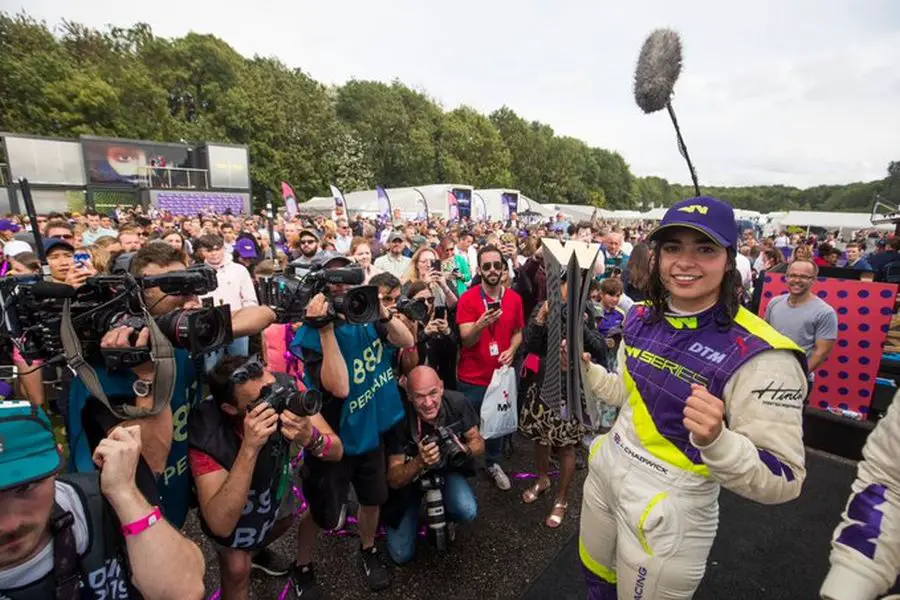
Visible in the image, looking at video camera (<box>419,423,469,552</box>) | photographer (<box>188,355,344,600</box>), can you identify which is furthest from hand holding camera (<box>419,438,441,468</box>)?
photographer (<box>188,355,344,600</box>)

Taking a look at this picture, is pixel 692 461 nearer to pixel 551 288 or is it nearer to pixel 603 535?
pixel 603 535

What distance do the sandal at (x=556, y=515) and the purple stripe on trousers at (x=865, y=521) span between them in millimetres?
2325

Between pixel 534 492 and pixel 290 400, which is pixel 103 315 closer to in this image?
pixel 290 400

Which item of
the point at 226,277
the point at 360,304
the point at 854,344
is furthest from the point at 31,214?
the point at 854,344

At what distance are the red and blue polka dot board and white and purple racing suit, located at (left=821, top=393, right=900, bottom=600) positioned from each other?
15.5ft

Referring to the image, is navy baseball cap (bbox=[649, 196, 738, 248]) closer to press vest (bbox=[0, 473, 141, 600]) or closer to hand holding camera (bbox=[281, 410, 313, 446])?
hand holding camera (bbox=[281, 410, 313, 446])

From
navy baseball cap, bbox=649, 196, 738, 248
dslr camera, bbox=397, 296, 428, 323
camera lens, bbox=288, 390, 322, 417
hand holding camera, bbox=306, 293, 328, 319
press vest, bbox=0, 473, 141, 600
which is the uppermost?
navy baseball cap, bbox=649, 196, 738, 248

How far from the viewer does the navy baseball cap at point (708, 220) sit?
1522mm

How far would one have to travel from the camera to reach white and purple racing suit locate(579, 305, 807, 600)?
54.7 inches

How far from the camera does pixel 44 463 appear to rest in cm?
113

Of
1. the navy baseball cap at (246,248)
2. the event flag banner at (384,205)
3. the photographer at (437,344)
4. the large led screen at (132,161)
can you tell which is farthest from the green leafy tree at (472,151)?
the photographer at (437,344)

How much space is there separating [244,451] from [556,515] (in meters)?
2.38

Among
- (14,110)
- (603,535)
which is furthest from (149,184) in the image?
(603,535)

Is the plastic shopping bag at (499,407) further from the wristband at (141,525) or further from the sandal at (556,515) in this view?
the wristband at (141,525)
